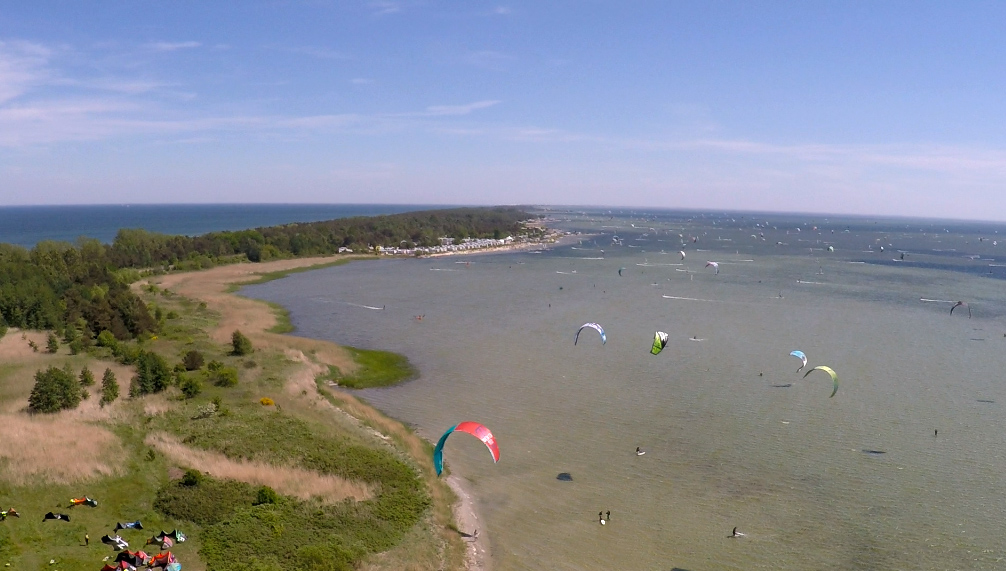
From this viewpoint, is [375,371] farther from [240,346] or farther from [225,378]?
[225,378]

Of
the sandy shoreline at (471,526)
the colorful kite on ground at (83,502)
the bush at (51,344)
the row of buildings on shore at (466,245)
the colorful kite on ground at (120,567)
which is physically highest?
the row of buildings on shore at (466,245)

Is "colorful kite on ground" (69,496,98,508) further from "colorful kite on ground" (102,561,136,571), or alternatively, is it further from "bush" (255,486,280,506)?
"bush" (255,486,280,506)

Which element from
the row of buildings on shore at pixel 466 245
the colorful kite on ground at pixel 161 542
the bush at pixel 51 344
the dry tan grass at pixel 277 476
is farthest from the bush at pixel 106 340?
the row of buildings on shore at pixel 466 245

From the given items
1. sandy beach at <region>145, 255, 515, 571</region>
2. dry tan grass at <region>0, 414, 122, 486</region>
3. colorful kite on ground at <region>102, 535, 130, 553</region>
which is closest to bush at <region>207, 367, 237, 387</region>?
sandy beach at <region>145, 255, 515, 571</region>

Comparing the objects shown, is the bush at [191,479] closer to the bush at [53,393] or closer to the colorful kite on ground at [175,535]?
the colorful kite on ground at [175,535]

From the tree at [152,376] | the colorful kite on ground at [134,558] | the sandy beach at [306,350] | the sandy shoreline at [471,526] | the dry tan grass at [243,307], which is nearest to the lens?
the colorful kite on ground at [134,558]
